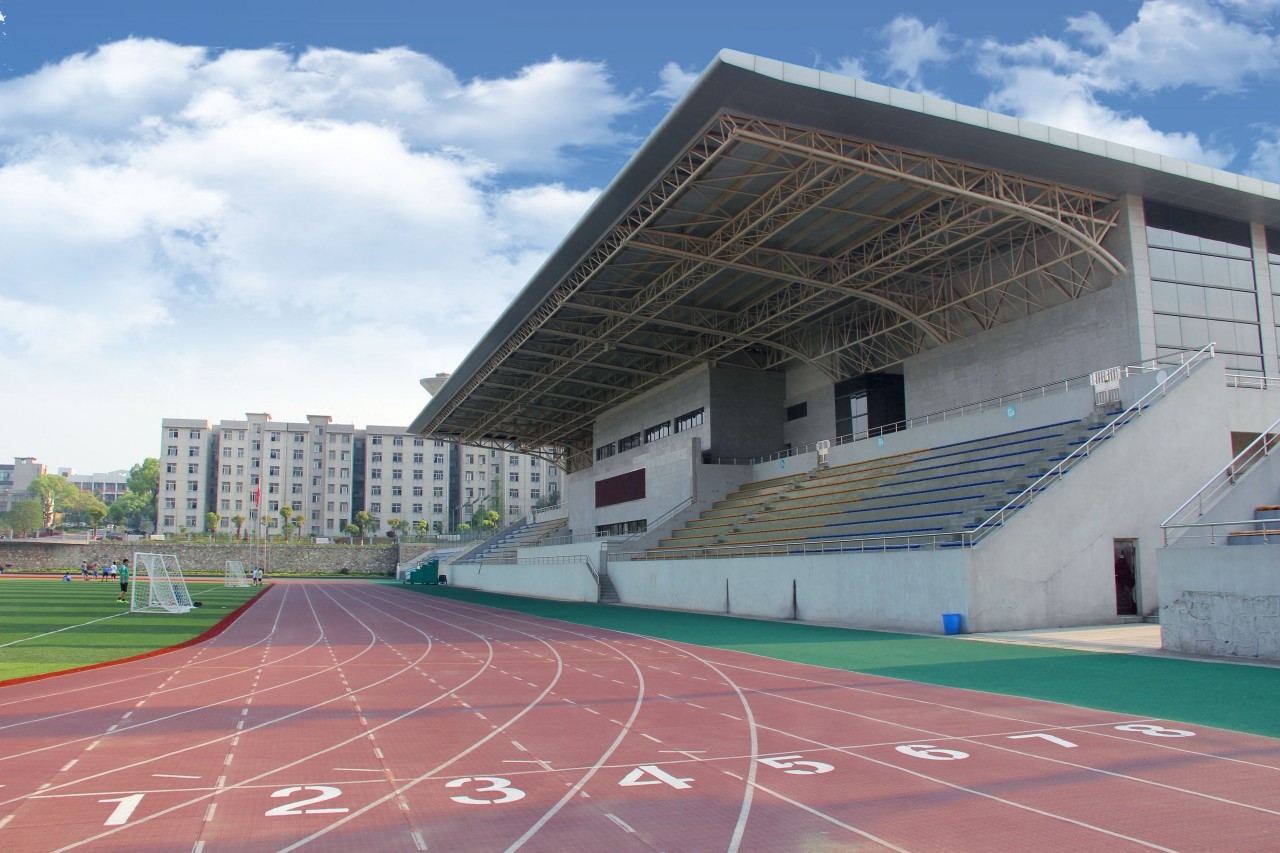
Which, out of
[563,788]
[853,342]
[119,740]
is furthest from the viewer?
[853,342]

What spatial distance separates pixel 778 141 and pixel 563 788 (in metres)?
22.0

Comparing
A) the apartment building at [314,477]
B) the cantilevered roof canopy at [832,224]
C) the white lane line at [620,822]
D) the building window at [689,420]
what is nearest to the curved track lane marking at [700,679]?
the white lane line at [620,822]

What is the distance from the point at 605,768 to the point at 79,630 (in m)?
23.3

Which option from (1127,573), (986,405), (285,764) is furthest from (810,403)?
(285,764)

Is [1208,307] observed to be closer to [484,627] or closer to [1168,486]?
[1168,486]

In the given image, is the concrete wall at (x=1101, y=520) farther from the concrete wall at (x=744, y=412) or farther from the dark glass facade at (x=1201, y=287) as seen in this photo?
the concrete wall at (x=744, y=412)

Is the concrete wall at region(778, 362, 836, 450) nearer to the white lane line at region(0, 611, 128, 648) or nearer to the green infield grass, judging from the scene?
the green infield grass

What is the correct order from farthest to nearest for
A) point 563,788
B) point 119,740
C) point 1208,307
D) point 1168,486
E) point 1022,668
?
point 1208,307
point 1168,486
point 1022,668
point 119,740
point 563,788

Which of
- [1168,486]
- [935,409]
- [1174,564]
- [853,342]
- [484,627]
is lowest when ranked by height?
[484,627]

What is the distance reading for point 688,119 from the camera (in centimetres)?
2667

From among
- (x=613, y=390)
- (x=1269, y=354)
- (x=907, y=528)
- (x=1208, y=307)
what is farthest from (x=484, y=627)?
(x=613, y=390)

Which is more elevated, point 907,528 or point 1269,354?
point 1269,354

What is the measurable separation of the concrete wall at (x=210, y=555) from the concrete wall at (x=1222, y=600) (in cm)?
9722

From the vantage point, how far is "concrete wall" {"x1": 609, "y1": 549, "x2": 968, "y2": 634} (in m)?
25.3
